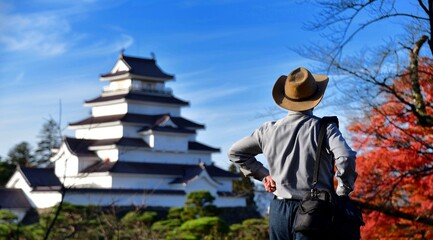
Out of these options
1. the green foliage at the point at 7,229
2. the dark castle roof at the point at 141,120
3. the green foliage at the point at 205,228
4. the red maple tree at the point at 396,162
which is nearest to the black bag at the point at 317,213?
the red maple tree at the point at 396,162

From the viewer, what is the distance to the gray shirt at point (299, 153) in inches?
139

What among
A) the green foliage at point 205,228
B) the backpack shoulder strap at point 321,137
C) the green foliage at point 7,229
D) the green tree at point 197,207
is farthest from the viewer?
the green tree at point 197,207

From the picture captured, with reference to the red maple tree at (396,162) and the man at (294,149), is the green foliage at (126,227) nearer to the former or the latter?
the red maple tree at (396,162)

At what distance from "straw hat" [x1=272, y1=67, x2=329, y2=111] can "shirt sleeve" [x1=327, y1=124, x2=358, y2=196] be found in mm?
265

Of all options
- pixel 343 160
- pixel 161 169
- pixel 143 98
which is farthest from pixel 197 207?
pixel 343 160

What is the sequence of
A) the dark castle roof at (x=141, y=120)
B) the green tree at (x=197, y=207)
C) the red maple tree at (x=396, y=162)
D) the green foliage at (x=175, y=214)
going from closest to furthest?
1. the red maple tree at (x=396, y=162)
2. the green tree at (x=197, y=207)
3. the green foliage at (x=175, y=214)
4. the dark castle roof at (x=141, y=120)

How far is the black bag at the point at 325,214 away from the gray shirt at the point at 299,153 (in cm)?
Result: 4


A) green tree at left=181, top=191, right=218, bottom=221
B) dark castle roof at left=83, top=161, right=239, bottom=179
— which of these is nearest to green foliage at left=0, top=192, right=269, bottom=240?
green tree at left=181, top=191, right=218, bottom=221

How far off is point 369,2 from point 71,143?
117 feet

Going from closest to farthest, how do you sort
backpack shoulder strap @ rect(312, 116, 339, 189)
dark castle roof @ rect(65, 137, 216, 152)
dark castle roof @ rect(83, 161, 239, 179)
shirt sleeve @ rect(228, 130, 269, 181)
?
backpack shoulder strap @ rect(312, 116, 339, 189) → shirt sleeve @ rect(228, 130, 269, 181) → dark castle roof @ rect(83, 161, 239, 179) → dark castle roof @ rect(65, 137, 216, 152)

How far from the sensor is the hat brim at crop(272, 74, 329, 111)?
3807 mm

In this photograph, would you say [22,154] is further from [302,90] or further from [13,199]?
[302,90]

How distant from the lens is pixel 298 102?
Answer: 385cm

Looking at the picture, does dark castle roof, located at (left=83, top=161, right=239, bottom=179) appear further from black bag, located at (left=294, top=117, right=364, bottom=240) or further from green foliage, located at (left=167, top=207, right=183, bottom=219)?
black bag, located at (left=294, top=117, right=364, bottom=240)
